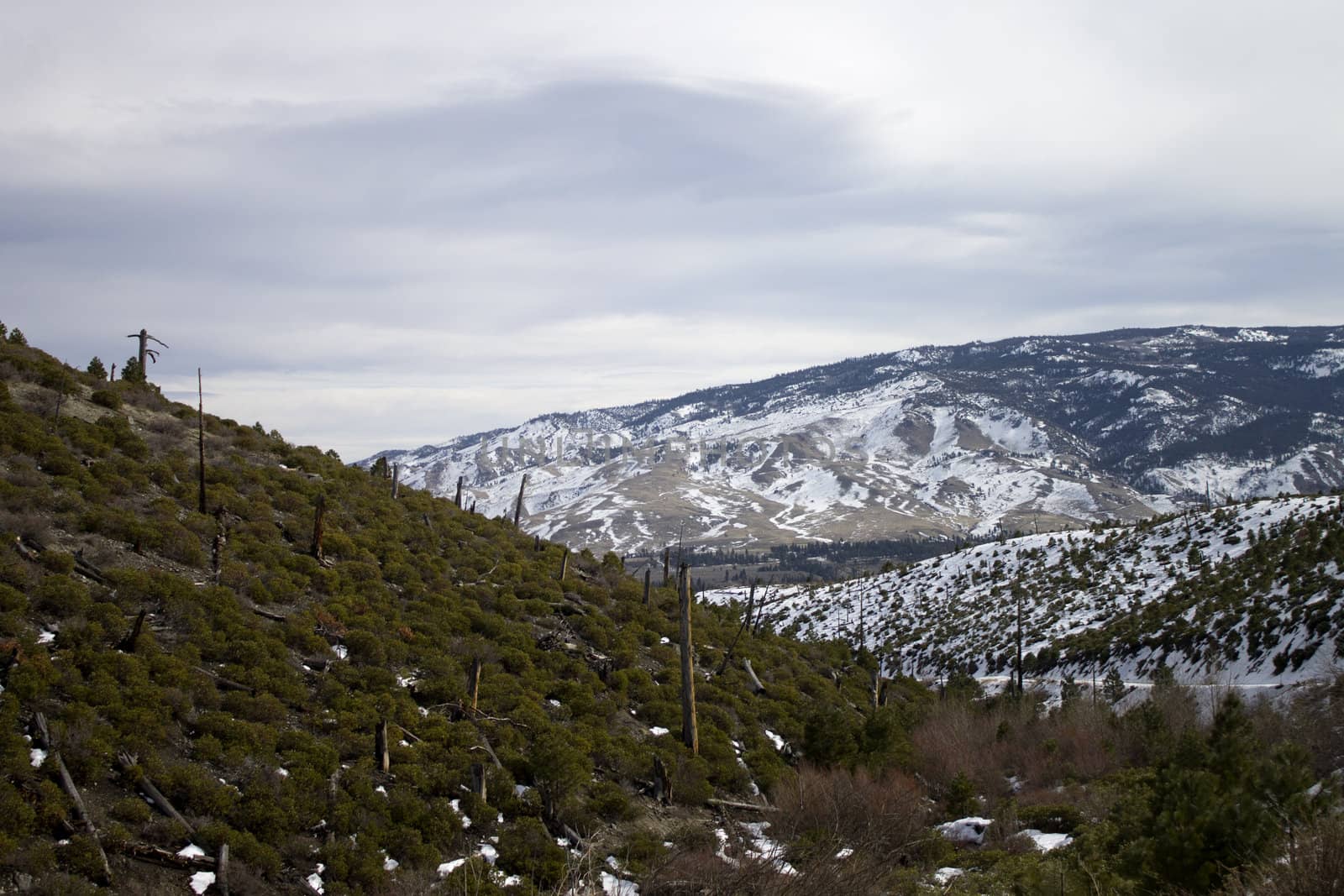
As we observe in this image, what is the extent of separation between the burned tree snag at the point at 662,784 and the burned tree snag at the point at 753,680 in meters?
12.8

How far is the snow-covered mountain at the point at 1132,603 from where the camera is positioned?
45625mm

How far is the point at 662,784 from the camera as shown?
24312mm

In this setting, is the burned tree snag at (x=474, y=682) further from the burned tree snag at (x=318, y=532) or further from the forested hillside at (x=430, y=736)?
the burned tree snag at (x=318, y=532)

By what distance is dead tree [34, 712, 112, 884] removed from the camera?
1357cm

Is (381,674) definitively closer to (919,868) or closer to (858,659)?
(919,868)

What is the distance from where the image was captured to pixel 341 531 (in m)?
30.8

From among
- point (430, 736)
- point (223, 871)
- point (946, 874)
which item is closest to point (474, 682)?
point (430, 736)

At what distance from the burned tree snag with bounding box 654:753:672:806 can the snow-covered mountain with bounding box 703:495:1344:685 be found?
1163 inches

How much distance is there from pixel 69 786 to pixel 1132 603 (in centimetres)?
6831

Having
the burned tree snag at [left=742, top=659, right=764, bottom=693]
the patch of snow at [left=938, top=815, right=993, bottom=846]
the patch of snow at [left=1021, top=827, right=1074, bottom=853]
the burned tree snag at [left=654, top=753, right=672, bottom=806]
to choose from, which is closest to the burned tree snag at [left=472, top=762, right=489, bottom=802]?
the burned tree snag at [left=654, top=753, right=672, bottom=806]

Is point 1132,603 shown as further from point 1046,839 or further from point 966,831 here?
point 966,831

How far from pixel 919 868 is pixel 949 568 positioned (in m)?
85.4

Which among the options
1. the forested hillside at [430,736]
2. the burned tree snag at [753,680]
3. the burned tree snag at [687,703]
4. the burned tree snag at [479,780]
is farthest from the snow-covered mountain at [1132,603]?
the burned tree snag at [479,780]

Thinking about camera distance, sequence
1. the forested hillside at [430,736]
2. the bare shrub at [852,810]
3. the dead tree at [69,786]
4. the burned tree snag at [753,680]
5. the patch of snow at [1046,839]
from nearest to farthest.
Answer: the dead tree at [69,786], the forested hillside at [430,736], the bare shrub at [852,810], the patch of snow at [1046,839], the burned tree snag at [753,680]
